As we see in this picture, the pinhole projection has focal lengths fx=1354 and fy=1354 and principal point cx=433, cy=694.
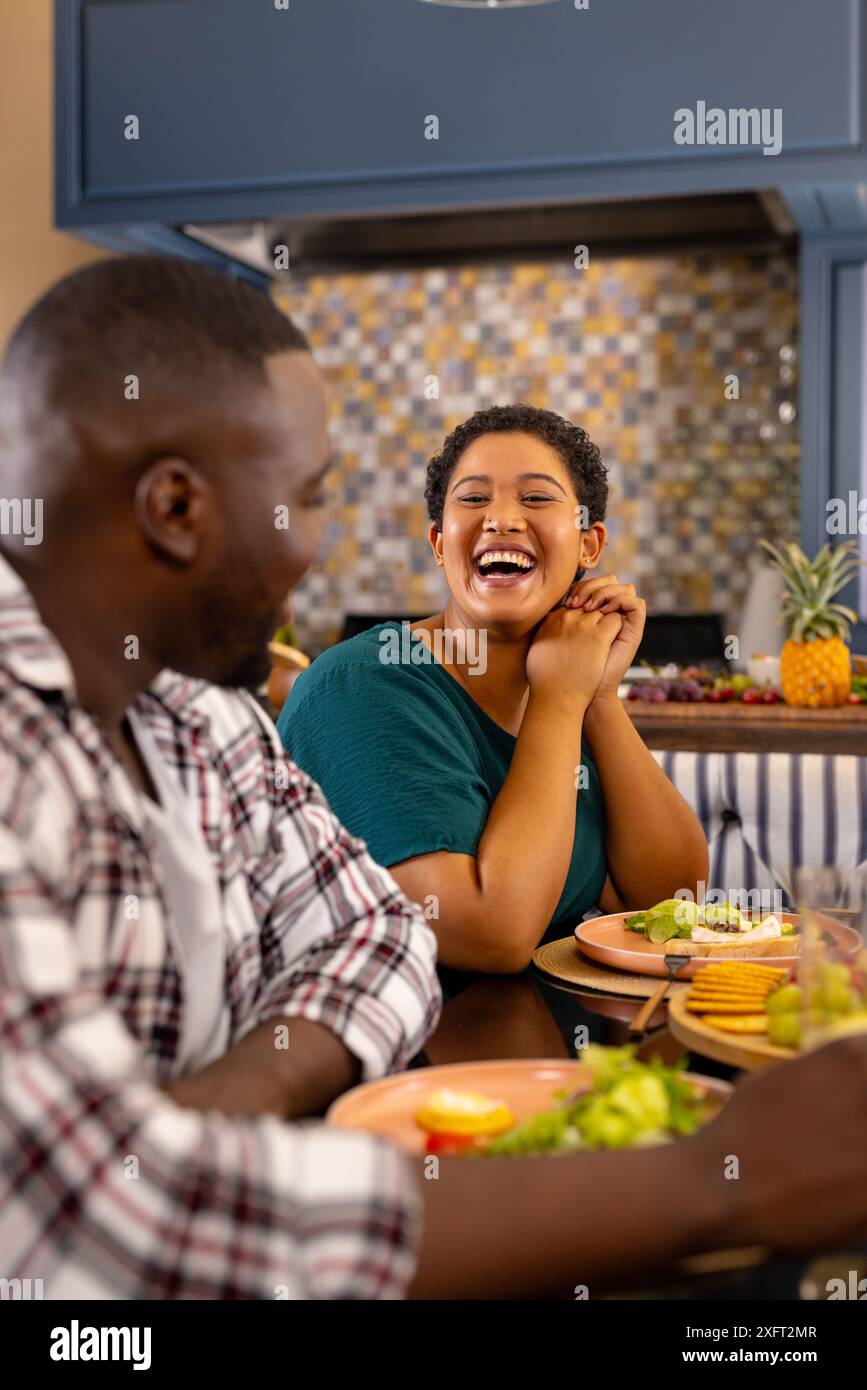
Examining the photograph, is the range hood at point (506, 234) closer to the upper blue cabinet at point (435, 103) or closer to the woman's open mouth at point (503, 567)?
the upper blue cabinet at point (435, 103)

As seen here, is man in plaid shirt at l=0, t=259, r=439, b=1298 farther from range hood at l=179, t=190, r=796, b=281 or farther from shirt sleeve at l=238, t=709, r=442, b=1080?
range hood at l=179, t=190, r=796, b=281

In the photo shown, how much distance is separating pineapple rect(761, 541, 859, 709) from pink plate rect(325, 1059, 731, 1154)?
2121mm

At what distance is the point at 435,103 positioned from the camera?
11.8 feet

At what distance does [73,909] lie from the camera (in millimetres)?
665

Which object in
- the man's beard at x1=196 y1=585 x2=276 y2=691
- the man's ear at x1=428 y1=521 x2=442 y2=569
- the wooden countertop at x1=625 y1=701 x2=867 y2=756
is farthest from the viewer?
the wooden countertop at x1=625 y1=701 x2=867 y2=756

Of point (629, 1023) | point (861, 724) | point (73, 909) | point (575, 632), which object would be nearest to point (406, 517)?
point (861, 724)

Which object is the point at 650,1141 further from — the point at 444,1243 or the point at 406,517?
the point at 406,517

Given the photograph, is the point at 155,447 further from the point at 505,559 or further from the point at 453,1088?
the point at 505,559

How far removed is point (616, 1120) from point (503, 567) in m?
0.94

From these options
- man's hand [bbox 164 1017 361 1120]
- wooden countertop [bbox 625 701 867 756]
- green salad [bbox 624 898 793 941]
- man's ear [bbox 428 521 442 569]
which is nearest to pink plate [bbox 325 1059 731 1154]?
man's hand [bbox 164 1017 361 1120]

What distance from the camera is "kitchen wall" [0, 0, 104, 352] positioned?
4.17m

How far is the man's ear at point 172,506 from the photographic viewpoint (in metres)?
0.68

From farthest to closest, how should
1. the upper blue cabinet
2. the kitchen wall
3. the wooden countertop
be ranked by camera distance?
the kitchen wall → the upper blue cabinet → the wooden countertop

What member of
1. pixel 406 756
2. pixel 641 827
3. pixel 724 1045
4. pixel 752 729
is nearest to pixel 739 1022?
pixel 724 1045
